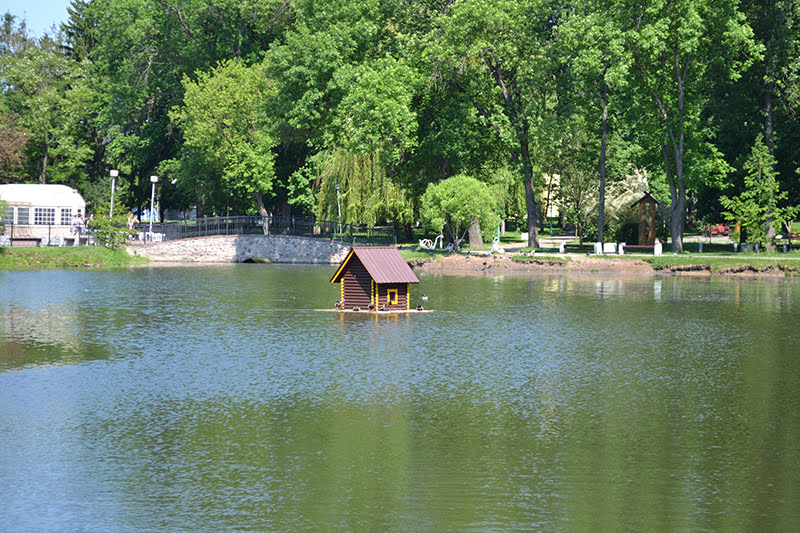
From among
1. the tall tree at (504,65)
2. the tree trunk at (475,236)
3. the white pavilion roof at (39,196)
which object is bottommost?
the tree trunk at (475,236)

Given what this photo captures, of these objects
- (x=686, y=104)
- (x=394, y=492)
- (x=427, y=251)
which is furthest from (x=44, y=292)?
(x=686, y=104)

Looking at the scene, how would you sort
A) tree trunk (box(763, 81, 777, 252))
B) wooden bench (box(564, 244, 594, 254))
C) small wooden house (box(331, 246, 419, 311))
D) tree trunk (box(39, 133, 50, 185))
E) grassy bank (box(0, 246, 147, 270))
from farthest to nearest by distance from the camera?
1. tree trunk (box(39, 133, 50, 185))
2. wooden bench (box(564, 244, 594, 254))
3. tree trunk (box(763, 81, 777, 252))
4. grassy bank (box(0, 246, 147, 270))
5. small wooden house (box(331, 246, 419, 311))

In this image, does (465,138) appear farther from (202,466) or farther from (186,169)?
(202,466)

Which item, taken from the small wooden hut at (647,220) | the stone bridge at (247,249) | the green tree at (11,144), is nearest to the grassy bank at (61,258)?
the stone bridge at (247,249)

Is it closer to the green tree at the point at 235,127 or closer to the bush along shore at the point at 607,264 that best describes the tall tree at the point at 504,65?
the bush along shore at the point at 607,264

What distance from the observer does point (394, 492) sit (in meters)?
15.4

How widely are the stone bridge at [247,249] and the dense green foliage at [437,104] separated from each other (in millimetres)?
3304

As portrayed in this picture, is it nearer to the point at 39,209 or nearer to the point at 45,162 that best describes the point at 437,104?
the point at 39,209

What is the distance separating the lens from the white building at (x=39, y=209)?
74250mm

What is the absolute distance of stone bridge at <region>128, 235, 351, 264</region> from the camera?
250ft

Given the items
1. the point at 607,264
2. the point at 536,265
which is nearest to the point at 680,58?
the point at 607,264

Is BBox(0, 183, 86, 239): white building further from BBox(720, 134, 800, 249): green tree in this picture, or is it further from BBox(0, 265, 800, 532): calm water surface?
BBox(720, 134, 800, 249): green tree

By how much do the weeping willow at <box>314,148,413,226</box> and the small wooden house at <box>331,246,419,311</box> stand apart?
34.7 meters

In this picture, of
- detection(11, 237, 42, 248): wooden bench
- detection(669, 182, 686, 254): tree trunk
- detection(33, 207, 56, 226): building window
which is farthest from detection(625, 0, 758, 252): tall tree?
detection(33, 207, 56, 226): building window
